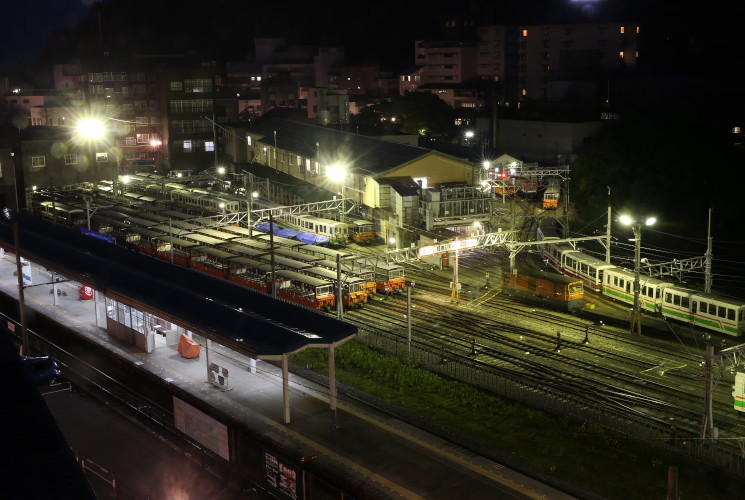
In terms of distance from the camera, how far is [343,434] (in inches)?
596

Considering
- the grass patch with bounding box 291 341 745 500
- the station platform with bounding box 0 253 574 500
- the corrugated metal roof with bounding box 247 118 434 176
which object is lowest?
the grass patch with bounding box 291 341 745 500

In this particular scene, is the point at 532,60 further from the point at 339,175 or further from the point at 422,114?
the point at 339,175

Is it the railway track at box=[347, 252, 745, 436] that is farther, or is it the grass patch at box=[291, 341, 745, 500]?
the railway track at box=[347, 252, 745, 436]

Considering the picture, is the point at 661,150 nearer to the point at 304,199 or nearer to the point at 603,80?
the point at 304,199

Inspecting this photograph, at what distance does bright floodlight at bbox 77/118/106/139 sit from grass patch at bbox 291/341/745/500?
2273 cm

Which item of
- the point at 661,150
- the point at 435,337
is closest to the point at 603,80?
the point at 661,150

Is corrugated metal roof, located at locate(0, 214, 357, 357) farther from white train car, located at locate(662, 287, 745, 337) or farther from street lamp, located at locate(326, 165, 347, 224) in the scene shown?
street lamp, located at locate(326, 165, 347, 224)

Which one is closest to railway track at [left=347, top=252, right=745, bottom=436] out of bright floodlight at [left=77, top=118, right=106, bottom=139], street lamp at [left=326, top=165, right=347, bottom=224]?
street lamp at [left=326, top=165, right=347, bottom=224]

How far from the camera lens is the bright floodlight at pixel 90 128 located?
125 feet

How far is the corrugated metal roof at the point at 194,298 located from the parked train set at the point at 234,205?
9.19 metres

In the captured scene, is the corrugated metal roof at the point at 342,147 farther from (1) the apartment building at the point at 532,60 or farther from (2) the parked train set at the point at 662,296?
(1) the apartment building at the point at 532,60

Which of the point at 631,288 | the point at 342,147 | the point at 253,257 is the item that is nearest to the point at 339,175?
the point at 342,147

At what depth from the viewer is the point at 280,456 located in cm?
1448

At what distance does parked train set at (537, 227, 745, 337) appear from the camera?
23.0 metres
